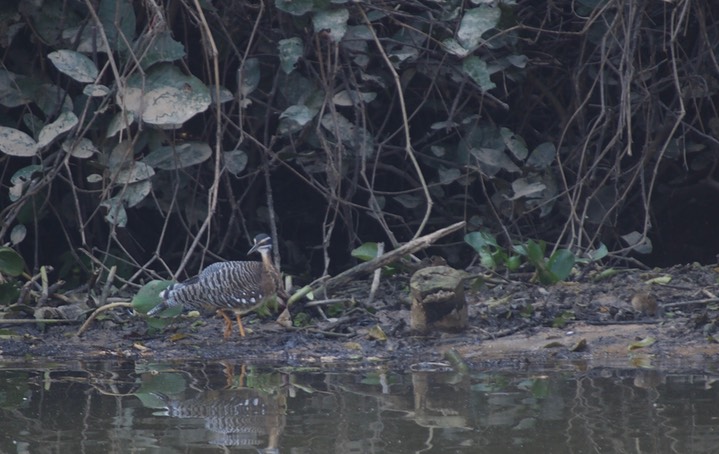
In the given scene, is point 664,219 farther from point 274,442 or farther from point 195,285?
point 274,442

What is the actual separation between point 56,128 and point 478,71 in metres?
2.34

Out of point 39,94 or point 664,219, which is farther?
point 664,219

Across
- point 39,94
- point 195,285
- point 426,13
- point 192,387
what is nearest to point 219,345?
point 195,285

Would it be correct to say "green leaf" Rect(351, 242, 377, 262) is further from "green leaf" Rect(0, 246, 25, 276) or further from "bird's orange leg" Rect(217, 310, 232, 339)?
"green leaf" Rect(0, 246, 25, 276)

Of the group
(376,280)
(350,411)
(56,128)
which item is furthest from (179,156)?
(350,411)

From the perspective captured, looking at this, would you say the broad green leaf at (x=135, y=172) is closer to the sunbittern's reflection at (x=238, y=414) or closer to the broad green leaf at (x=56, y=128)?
the broad green leaf at (x=56, y=128)

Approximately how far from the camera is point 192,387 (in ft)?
15.0

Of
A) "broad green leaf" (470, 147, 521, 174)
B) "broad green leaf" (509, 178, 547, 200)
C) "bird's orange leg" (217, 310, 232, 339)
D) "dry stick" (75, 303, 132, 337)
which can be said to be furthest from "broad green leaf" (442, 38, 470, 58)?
"dry stick" (75, 303, 132, 337)

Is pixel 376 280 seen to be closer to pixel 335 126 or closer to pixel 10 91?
pixel 335 126

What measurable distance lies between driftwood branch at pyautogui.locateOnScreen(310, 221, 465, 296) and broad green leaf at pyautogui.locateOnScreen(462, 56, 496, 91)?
83 cm

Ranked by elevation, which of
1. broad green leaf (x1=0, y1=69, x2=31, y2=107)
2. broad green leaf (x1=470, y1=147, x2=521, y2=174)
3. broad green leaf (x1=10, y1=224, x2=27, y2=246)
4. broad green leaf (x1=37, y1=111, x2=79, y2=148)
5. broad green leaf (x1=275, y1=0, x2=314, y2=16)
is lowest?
broad green leaf (x1=10, y1=224, x2=27, y2=246)

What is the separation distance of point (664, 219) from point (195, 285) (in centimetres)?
367

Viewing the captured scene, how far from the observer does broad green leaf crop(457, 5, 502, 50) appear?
6.02 metres

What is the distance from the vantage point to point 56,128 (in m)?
5.91
